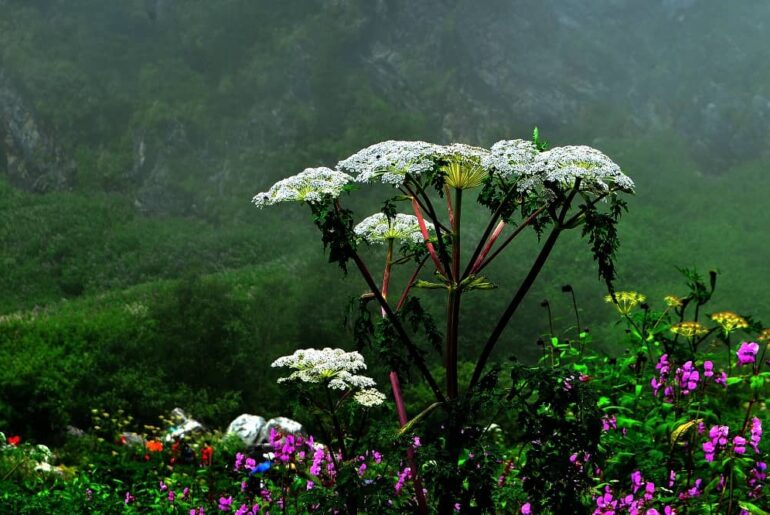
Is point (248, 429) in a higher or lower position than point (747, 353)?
Answer: lower


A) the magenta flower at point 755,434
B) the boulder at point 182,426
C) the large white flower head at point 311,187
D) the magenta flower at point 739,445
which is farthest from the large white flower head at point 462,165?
the boulder at point 182,426

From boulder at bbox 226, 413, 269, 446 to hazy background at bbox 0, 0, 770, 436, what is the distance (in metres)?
6.38

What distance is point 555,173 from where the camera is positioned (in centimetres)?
240

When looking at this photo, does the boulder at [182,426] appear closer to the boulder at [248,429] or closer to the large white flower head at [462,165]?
the boulder at [248,429]

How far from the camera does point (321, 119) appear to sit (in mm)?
36406

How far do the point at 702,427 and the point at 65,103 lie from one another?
3811 cm

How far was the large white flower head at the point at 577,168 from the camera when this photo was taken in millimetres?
2398

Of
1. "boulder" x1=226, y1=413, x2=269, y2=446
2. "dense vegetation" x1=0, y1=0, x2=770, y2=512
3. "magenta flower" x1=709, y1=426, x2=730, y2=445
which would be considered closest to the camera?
"magenta flower" x1=709, y1=426, x2=730, y2=445

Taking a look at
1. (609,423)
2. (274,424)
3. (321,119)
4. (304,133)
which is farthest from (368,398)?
(321,119)

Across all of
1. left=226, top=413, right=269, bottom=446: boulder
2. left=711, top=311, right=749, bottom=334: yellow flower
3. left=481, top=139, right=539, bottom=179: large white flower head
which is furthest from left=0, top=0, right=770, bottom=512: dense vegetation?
left=481, top=139, right=539, bottom=179: large white flower head

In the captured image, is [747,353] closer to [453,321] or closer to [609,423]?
[609,423]

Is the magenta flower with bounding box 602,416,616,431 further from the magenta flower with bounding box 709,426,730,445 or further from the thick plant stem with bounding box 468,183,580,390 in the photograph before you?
the thick plant stem with bounding box 468,183,580,390

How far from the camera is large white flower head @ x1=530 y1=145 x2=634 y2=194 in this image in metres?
2.40

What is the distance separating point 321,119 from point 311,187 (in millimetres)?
34613
